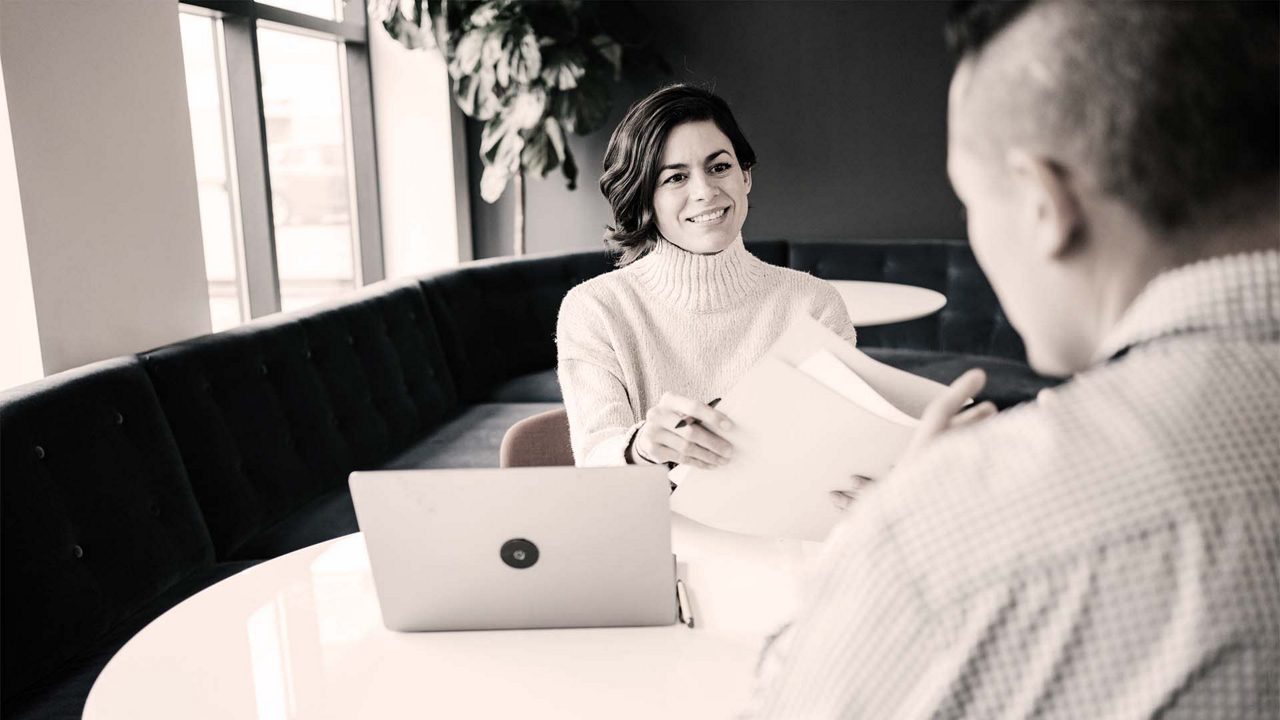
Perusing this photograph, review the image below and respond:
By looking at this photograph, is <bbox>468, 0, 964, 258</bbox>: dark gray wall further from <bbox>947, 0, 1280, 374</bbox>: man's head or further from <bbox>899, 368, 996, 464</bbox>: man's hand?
<bbox>947, 0, 1280, 374</bbox>: man's head

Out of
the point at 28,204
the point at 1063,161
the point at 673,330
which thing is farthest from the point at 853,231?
the point at 1063,161

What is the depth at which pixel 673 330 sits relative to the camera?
2033 millimetres

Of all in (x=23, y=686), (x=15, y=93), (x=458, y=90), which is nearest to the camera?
(x=23, y=686)

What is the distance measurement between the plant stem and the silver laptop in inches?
144

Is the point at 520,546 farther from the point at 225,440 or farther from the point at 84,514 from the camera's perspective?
the point at 225,440

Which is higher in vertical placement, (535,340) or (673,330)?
(673,330)

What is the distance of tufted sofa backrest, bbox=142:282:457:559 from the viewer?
2258 millimetres

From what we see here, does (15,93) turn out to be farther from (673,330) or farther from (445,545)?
(445,545)

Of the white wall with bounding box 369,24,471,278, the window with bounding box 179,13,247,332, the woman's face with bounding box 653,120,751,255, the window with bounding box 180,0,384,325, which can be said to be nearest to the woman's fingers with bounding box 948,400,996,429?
the woman's face with bounding box 653,120,751,255

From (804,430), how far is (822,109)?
4084 millimetres

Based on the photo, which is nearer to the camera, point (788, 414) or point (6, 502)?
point (788, 414)

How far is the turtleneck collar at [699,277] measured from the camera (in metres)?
2.04

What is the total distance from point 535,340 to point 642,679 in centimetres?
343

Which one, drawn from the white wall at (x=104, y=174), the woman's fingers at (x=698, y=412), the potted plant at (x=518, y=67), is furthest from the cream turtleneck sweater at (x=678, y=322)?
the potted plant at (x=518, y=67)
